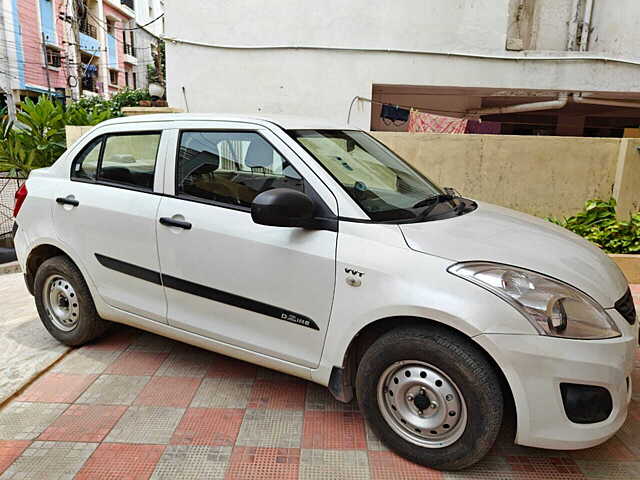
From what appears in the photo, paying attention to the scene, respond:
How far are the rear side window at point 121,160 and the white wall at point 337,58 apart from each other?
18.1 feet

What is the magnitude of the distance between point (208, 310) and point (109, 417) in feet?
2.74

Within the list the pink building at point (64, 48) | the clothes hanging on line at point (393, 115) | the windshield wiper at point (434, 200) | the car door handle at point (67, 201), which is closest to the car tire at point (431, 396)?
the windshield wiper at point (434, 200)

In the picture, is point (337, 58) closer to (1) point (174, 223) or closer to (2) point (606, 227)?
(2) point (606, 227)

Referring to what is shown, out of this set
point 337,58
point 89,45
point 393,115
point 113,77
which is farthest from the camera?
point 113,77

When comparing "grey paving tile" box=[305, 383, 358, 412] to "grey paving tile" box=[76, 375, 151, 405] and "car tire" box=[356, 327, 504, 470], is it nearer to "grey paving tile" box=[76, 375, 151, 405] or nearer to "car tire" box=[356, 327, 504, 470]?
"car tire" box=[356, 327, 504, 470]

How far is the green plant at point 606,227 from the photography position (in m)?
5.83

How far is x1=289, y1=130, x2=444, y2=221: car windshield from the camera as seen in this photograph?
8.80 feet

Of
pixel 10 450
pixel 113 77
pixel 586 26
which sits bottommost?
pixel 10 450

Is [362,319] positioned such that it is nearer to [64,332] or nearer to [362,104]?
[64,332]

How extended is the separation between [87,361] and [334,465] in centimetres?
207

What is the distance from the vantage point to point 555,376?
83.2 inches

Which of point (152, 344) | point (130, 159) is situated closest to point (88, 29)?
point (130, 159)

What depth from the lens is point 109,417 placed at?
2855 mm

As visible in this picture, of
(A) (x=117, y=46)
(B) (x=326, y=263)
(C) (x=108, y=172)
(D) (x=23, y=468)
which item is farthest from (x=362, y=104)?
(A) (x=117, y=46)
